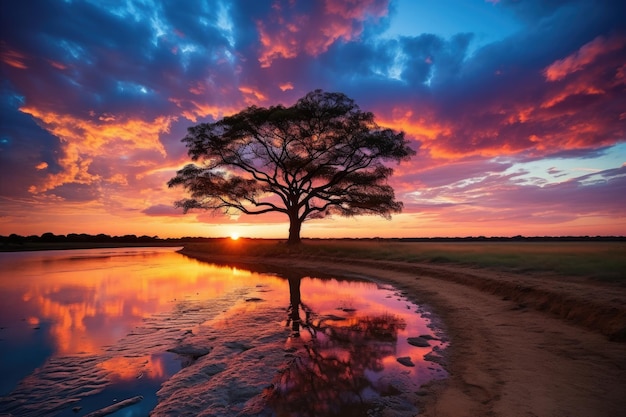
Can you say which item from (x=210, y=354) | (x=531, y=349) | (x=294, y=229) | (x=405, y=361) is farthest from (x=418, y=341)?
(x=294, y=229)

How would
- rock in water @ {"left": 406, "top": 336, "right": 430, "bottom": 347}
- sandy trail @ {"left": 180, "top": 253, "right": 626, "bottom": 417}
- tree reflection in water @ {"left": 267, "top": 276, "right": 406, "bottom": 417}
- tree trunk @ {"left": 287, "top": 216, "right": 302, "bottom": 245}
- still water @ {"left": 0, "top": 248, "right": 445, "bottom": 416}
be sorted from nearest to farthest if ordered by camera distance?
sandy trail @ {"left": 180, "top": 253, "right": 626, "bottom": 417}, tree reflection in water @ {"left": 267, "top": 276, "right": 406, "bottom": 417}, still water @ {"left": 0, "top": 248, "right": 445, "bottom": 416}, rock in water @ {"left": 406, "top": 336, "right": 430, "bottom": 347}, tree trunk @ {"left": 287, "top": 216, "right": 302, "bottom": 245}

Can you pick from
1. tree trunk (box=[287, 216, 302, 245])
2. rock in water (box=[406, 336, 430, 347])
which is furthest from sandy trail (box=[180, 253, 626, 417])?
tree trunk (box=[287, 216, 302, 245])

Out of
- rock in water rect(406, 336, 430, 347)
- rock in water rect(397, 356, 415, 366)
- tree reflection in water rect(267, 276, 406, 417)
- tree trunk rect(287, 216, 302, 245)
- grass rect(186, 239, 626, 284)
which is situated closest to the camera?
tree reflection in water rect(267, 276, 406, 417)

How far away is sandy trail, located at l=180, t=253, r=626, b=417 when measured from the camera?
423 centimetres

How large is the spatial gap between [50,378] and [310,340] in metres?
4.68

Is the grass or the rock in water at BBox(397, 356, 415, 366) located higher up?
the grass

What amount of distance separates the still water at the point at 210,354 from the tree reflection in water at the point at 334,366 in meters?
0.02

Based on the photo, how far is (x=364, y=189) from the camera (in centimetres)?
3189

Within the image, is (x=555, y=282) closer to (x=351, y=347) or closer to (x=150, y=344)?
(x=351, y=347)

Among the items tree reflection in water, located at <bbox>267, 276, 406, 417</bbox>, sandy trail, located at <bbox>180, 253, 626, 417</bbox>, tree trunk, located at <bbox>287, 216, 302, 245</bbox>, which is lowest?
tree reflection in water, located at <bbox>267, 276, 406, 417</bbox>

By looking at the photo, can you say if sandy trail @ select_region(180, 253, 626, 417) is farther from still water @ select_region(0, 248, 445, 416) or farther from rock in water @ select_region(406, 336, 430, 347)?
still water @ select_region(0, 248, 445, 416)

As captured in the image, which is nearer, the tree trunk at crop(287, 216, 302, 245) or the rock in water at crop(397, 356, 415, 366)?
the rock in water at crop(397, 356, 415, 366)

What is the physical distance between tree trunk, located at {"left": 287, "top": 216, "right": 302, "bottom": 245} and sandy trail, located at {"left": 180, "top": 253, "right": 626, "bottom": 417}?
20.7 m

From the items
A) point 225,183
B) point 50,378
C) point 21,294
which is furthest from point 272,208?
point 50,378
